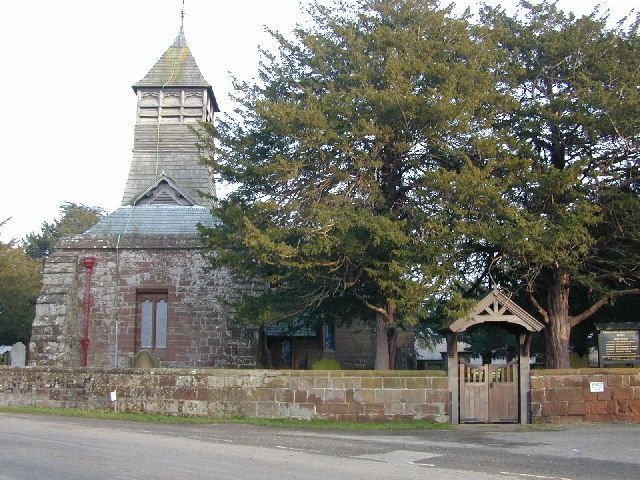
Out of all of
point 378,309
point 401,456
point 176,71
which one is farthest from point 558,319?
point 176,71

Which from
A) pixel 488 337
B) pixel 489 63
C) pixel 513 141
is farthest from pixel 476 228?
pixel 488 337

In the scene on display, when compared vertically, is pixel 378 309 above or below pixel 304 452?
above

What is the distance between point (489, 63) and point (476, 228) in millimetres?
4684

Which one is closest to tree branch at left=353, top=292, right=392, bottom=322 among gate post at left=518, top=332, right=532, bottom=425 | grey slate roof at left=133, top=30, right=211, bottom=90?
gate post at left=518, top=332, right=532, bottom=425

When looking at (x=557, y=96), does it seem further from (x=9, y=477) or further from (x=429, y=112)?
(x=9, y=477)

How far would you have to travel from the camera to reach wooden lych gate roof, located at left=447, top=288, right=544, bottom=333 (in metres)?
16.3

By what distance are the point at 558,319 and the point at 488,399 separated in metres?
5.00

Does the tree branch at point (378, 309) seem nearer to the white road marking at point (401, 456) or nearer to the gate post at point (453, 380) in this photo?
the gate post at point (453, 380)

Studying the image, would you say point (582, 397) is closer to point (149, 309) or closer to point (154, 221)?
point (149, 309)

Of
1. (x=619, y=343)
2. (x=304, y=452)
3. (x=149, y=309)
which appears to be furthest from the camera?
(x=149, y=309)

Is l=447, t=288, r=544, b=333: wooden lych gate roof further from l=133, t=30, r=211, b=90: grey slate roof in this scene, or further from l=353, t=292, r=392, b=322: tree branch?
l=133, t=30, r=211, b=90: grey slate roof

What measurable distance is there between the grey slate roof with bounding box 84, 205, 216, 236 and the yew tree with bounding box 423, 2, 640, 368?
40.4ft

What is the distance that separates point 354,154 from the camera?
18.6m

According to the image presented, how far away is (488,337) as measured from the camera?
4272 centimetres
